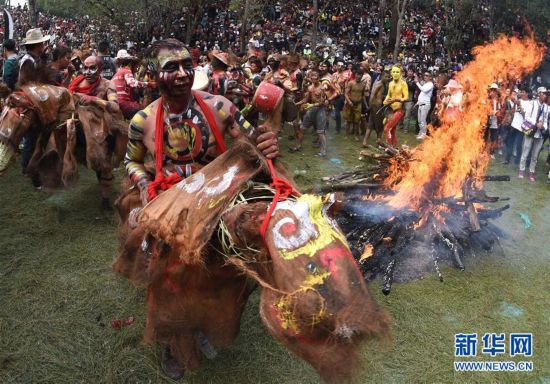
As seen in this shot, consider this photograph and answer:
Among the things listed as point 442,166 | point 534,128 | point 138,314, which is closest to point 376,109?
point 534,128

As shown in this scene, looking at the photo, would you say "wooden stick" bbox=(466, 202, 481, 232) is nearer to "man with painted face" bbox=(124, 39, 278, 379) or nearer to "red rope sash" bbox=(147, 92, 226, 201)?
"man with painted face" bbox=(124, 39, 278, 379)

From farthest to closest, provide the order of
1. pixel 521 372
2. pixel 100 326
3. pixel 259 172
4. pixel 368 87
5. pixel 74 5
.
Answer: pixel 74 5 → pixel 368 87 → pixel 100 326 → pixel 521 372 → pixel 259 172

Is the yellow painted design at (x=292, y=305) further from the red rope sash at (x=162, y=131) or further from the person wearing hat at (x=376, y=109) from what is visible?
the person wearing hat at (x=376, y=109)

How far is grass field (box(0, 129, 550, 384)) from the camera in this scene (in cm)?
403

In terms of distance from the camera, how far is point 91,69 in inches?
281

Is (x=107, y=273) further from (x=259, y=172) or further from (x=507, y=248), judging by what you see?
(x=507, y=248)

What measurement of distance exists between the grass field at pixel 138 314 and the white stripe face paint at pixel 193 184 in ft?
5.55

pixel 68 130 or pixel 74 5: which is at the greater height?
pixel 74 5

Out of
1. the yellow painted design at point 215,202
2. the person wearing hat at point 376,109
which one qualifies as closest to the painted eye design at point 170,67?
the yellow painted design at point 215,202

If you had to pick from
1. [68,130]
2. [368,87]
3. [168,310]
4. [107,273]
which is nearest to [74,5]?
[368,87]

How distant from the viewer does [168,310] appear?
3652 millimetres

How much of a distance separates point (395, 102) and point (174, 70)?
906cm

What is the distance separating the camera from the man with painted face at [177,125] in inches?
129

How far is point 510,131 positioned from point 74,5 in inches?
1123
